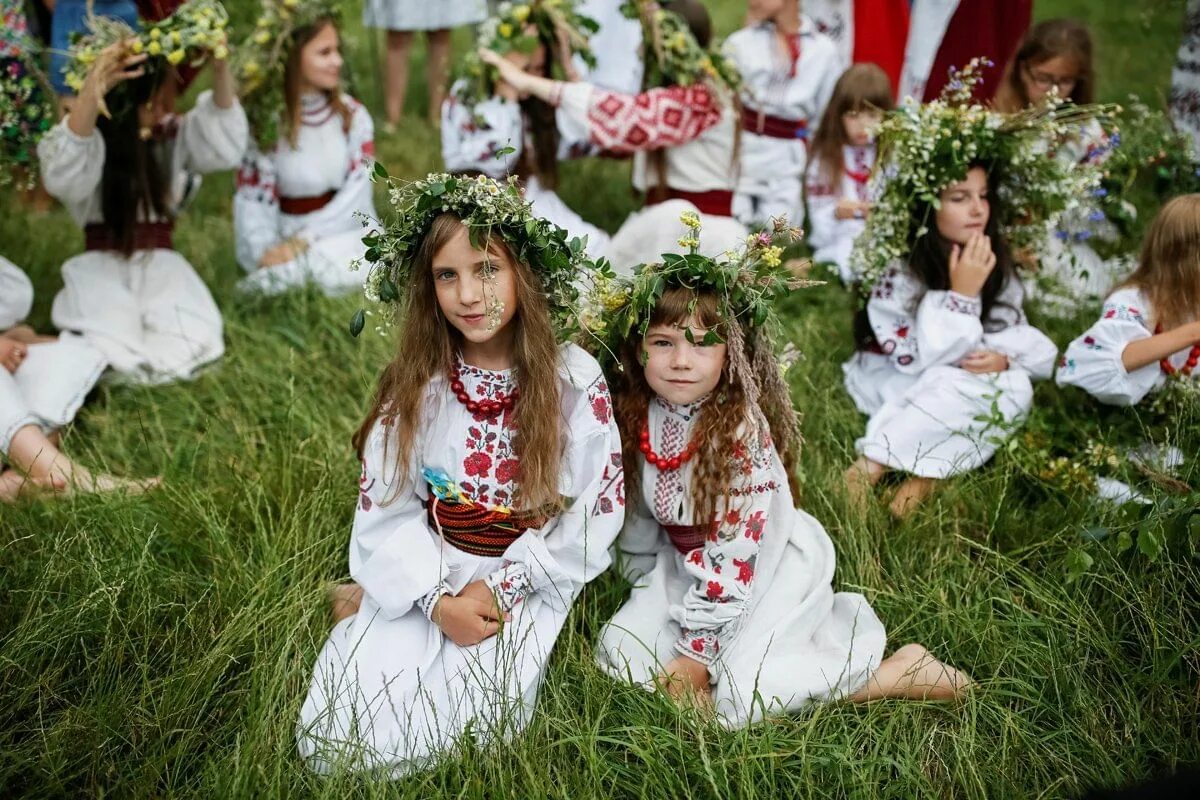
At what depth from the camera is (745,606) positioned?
2.81 meters

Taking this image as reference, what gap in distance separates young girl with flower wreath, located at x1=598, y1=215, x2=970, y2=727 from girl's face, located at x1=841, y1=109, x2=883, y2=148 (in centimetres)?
269

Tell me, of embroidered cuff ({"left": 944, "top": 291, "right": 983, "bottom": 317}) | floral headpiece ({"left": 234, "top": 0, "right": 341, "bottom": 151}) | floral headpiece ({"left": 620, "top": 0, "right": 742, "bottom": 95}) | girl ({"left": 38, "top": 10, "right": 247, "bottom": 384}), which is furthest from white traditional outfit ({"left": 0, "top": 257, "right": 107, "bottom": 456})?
embroidered cuff ({"left": 944, "top": 291, "right": 983, "bottom": 317})

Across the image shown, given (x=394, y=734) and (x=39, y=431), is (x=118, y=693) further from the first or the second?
(x=39, y=431)

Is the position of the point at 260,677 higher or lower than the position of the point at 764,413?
lower

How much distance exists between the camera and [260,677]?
2.68 m

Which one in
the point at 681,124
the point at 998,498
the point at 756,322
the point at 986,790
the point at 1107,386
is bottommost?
the point at 986,790

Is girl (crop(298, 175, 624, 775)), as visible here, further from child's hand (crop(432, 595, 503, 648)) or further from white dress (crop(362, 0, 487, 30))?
white dress (crop(362, 0, 487, 30))

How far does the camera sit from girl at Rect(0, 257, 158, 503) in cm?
347

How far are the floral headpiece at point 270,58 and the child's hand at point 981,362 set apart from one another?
326cm

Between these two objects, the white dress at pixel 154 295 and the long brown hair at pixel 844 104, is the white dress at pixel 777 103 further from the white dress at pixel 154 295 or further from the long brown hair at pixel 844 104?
the white dress at pixel 154 295

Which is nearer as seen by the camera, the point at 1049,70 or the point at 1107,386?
the point at 1107,386

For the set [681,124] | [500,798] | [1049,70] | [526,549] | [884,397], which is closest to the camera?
[500,798]

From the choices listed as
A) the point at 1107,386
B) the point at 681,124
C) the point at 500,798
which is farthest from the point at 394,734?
the point at 681,124

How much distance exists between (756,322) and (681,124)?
2547 millimetres
